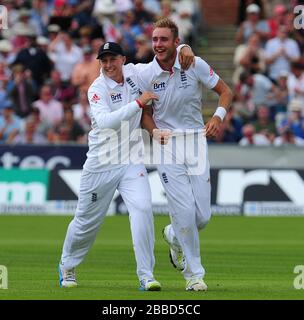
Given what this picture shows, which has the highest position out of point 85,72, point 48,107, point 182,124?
point 85,72

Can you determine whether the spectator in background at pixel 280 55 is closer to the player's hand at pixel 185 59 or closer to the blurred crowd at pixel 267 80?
the blurred crowd at pixel 267 80

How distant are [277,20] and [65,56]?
493cm

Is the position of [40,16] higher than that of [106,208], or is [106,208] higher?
[40,16]

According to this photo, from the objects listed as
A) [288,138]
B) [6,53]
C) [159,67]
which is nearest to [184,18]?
[6,53]

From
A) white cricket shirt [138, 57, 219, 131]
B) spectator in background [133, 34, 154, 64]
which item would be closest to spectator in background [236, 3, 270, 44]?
spectator in background [133, 34, 154, 64]

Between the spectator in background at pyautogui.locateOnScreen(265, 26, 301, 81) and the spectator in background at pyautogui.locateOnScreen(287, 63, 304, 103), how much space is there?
20cm

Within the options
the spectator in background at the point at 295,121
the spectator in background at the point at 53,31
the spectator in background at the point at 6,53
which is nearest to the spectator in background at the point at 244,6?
the spectator in background at the point at 295,121

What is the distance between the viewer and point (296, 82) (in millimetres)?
26109

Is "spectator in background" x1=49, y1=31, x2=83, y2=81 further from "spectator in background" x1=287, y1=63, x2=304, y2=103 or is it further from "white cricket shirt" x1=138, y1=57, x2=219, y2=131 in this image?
"white cricket shirt" x1=138, y1=57, x2=219, y2=131

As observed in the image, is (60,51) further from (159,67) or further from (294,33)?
(159,67)

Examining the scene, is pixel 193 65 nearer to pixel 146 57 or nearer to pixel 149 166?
pixel 149 166

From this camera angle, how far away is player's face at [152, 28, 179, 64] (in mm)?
12156

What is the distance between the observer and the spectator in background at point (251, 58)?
26.9 m

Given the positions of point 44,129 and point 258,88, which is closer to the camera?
point 44,129
